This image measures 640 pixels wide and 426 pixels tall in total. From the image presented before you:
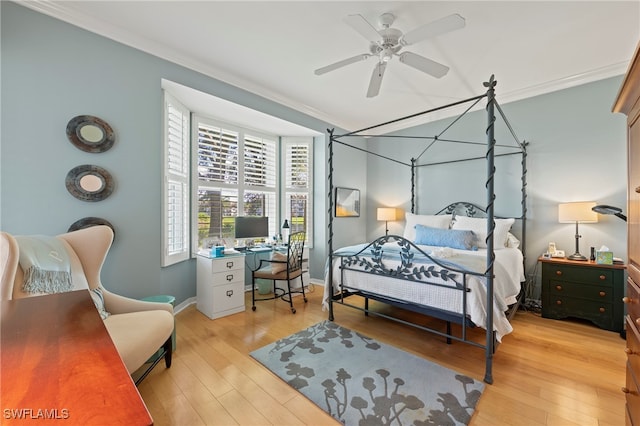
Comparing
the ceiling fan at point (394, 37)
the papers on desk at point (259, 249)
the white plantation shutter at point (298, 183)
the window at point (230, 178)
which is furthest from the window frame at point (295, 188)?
the ceiling fan at point (394, 37)

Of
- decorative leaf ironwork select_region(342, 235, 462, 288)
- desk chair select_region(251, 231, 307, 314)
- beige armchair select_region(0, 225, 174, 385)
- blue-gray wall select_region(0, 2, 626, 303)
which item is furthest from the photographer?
desk chair select_region(251, 231, 307, 314)

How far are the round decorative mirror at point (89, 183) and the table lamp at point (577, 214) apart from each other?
4.77 meters

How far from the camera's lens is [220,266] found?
3094 mm

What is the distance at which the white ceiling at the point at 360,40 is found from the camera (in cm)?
214

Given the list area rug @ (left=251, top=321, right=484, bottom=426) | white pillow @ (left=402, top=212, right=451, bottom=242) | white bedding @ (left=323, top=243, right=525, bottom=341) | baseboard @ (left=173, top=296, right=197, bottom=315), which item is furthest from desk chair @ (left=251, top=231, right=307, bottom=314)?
white pillow @ (left=402, top=212, right=451, bottom=242)

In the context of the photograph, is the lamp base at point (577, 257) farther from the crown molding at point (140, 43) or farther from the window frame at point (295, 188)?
the crown molding at point (140, 43)

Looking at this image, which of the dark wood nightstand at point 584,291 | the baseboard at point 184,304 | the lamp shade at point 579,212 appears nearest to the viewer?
the dark wood nightstand at point 584,291

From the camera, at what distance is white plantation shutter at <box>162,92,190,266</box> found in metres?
2.96

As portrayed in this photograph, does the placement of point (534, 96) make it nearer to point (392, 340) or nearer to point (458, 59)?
point (458, 59)

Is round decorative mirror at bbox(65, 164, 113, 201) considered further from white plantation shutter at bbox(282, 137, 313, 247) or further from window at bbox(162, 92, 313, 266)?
white plantation shutter at bbox(282, 137, 313, 247)

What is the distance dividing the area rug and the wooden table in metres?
1.45

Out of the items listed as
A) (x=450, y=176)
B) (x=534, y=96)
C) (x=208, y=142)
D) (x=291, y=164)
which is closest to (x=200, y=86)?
(x=208, y=142)

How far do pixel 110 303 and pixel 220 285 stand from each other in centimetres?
118

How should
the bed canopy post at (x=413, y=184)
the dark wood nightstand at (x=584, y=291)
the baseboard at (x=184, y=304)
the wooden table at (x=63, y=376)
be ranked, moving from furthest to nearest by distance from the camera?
the bed canopy post at (x=413, y=184) < the baseboard at (x=184, y=304) < the dark wood nightstand at (x=584, y=291) < the wooden table at (x=63, y=376)
